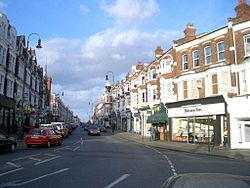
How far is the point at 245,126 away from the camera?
2658 cm

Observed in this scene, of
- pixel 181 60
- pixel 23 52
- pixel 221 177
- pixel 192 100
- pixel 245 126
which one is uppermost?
pixel 23 52

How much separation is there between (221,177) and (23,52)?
44439 millimetres

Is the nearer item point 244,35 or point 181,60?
point 244,35

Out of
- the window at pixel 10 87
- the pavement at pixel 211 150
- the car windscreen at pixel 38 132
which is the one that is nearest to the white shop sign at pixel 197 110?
the pavement at pixel 211 150

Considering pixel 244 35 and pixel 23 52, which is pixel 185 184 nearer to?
pixel 244 35

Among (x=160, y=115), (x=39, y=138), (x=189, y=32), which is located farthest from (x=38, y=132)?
(x=189, y=32)

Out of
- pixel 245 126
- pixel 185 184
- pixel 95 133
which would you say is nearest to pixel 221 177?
pixel 185 184

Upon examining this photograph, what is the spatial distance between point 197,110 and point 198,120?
1.19 meters

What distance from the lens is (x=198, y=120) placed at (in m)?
31.5

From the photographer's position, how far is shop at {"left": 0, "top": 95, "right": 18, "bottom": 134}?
3697cm

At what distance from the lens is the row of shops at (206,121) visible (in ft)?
86.8

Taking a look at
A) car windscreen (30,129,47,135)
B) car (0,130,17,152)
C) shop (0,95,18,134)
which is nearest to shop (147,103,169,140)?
car windscreen (30,129,47,135)

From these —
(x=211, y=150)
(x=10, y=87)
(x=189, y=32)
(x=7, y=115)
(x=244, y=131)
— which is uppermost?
(x=189, y=32)

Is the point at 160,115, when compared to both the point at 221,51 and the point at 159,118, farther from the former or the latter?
the point at 221,51
